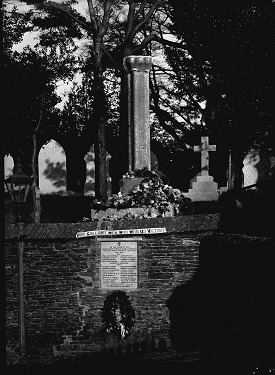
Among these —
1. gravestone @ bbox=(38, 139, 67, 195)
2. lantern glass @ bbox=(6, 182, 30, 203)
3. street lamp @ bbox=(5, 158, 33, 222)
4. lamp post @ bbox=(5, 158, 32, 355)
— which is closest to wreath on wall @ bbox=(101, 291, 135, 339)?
lamp post @ bbox=(5, 158, 32, 355)

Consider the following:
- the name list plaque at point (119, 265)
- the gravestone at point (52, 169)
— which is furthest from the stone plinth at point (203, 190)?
the name list plaque at point (119, 265)

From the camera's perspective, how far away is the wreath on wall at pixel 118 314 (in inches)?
583

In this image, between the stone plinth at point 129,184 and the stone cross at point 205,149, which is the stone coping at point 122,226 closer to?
the stone plinth at point 129,184

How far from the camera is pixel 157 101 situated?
106 feet

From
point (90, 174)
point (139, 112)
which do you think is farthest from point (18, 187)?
point (90, 174)

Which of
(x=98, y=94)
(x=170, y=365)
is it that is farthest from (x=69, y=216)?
(x=170, y=365)

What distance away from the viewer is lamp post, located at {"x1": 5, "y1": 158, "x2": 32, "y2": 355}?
1441cm

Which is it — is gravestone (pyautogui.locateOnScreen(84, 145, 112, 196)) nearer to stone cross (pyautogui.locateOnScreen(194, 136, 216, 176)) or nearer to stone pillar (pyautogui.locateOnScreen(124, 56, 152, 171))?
stone cross (pyautogui.locateOnScreen(194, 136, 216, 176))

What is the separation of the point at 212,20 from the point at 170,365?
17.2 meters

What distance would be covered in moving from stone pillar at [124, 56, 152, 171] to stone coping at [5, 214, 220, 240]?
4710 mm

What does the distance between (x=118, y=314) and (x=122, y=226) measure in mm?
1404

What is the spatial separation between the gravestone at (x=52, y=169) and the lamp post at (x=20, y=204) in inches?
540

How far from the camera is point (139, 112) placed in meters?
19.8

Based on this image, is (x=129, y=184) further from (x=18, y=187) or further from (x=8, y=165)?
(x=8, y=165)
